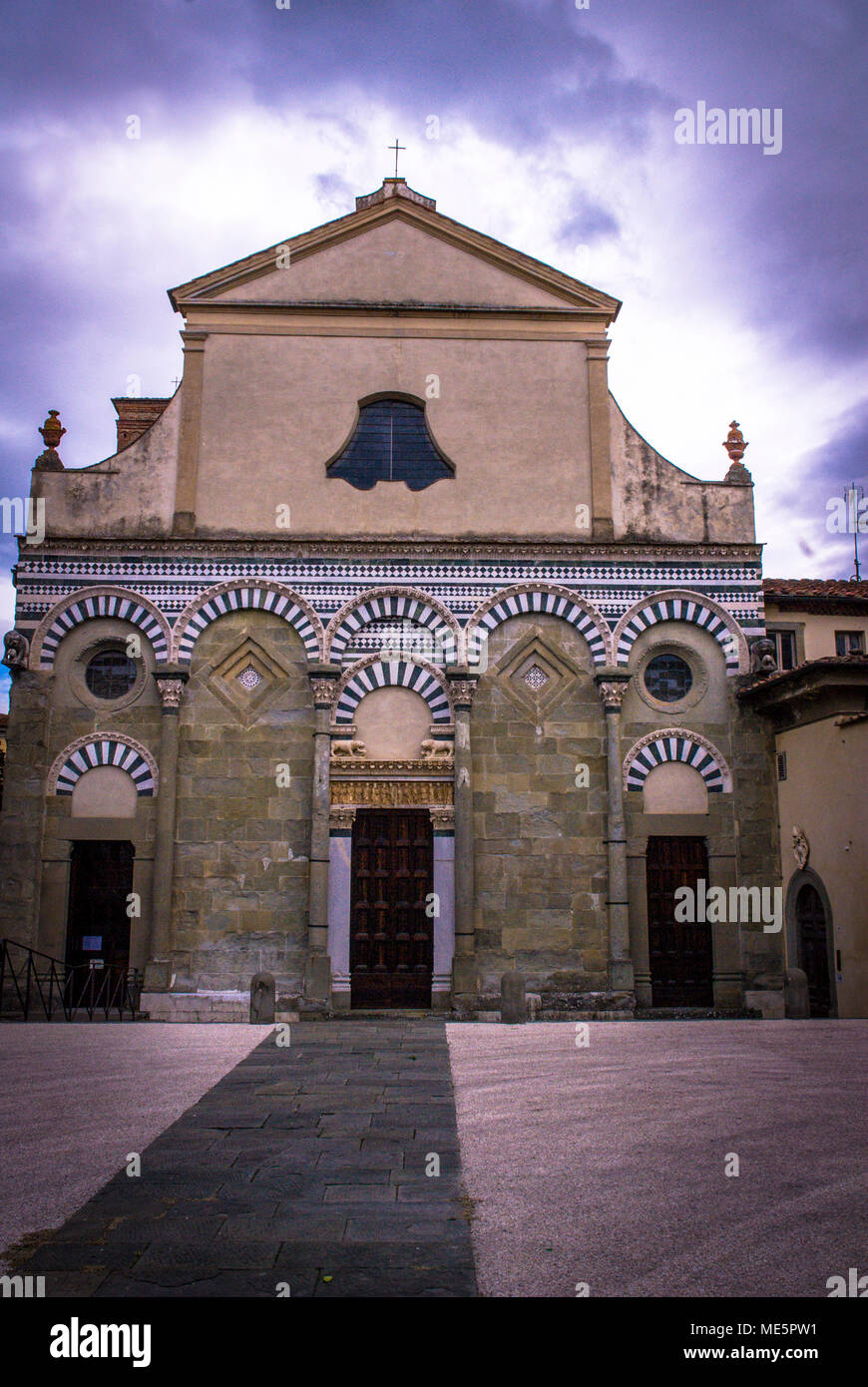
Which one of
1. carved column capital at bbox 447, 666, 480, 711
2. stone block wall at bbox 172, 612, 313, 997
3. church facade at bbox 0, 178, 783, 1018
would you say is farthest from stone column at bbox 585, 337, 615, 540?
stone block wall at bbox 172, 612, 313, 997

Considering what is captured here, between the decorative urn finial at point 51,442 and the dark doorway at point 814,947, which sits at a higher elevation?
the decorative urn finial at point 51,442

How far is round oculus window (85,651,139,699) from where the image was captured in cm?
1711

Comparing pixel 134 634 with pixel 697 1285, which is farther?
pixel 134 634

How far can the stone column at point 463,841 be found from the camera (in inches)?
625

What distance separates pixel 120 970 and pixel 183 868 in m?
1.72

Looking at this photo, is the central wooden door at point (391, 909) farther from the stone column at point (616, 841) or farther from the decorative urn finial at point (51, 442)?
the decorative urn finial at point (51, 442)

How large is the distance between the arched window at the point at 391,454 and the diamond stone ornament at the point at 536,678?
11.4 feet

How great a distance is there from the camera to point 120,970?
632 inches

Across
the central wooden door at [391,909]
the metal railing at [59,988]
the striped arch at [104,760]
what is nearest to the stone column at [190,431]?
the striped arch at [104,760]

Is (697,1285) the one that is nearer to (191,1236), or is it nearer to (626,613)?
(191,1236)

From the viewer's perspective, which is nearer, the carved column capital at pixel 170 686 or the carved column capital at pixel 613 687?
the carved column capital at pixel 170 686

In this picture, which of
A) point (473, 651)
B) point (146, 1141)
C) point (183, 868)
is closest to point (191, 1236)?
point (146, 1141)

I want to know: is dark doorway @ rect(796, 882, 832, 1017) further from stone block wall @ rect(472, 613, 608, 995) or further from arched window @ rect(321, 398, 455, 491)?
arched window @ rect(321, 398, 455, 491)
